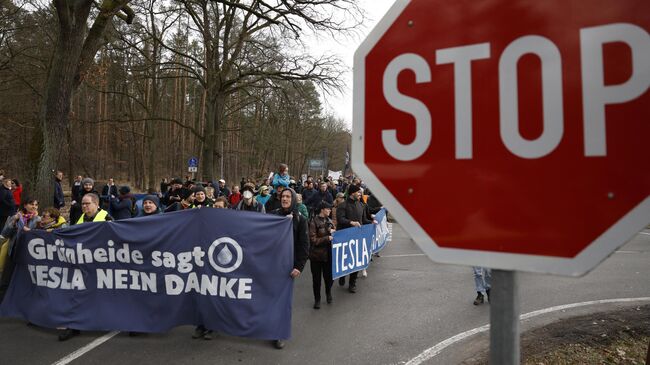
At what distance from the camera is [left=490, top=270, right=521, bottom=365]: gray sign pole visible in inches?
37.1

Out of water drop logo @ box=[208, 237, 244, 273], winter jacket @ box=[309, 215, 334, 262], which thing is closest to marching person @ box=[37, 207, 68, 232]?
water drop logo @ box=[208, 237, 244, 273]

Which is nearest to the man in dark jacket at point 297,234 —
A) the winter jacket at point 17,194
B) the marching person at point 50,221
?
the marching person at point 50,221

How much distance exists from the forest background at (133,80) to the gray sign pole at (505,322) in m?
10.3

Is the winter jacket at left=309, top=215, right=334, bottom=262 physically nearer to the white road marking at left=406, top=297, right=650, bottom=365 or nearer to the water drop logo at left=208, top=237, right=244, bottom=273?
the water drop logo at left=208, top=237, right=244, bottom=273

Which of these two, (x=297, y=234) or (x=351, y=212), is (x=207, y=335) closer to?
(x=297, y=234)

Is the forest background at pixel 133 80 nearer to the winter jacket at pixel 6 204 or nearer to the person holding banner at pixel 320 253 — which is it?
the winter jacket at pixel 6 204

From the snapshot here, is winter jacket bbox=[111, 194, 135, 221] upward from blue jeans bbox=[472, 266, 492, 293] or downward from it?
upward

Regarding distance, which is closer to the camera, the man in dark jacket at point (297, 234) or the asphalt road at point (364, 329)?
the asphalt road at point (364, 329)

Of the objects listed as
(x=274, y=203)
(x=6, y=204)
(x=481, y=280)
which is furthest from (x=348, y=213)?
(x=6, y=204)

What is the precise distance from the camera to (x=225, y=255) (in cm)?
484

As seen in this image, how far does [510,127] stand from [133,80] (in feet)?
64.4

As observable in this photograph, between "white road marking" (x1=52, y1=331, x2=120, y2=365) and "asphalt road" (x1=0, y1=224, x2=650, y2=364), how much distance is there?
0.07 meters

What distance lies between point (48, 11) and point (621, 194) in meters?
19.0

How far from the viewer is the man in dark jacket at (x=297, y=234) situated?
5258 mm
